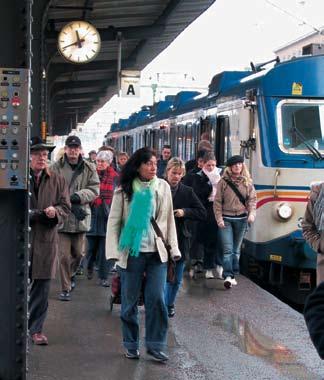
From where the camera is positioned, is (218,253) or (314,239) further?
(218,253)

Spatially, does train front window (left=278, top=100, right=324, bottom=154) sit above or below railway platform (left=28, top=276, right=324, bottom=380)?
above

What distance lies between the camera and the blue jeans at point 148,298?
622 centimetres

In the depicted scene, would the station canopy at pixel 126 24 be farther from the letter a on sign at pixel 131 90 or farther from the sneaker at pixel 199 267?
the sneaker at pixel 199 267

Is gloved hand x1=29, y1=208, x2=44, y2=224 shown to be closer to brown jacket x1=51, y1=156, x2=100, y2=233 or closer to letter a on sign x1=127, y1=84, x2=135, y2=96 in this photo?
brown jacket x1=51, y1=156, x2=100, y2=233

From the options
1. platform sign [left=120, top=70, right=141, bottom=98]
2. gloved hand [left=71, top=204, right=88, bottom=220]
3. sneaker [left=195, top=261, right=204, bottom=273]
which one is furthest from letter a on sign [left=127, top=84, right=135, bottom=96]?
gloved hand [left=71, top=204, right=88, bottom=220]

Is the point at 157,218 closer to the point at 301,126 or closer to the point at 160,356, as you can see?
the point at 160,356

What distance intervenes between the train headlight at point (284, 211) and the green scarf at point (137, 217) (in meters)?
3.71

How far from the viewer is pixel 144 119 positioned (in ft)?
80.3

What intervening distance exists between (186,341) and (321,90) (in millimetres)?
4577

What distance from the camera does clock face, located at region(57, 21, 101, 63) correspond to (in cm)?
1411

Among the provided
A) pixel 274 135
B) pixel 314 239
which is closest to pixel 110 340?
pixel 314 239

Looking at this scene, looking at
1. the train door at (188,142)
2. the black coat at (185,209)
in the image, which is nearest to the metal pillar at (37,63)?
the train door at (188,142)

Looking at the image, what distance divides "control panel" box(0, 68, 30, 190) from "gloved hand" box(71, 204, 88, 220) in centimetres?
372

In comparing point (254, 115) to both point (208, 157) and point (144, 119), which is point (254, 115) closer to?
point (208, 157)
